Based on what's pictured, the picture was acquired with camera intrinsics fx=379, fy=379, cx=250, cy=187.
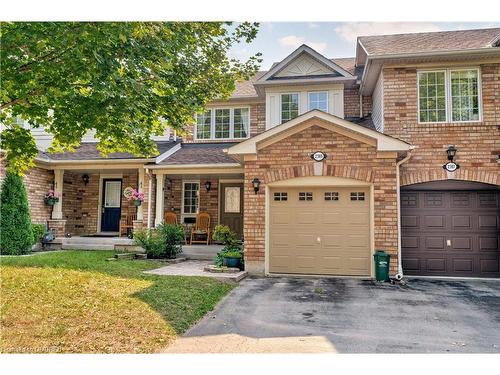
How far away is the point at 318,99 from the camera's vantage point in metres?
12.4

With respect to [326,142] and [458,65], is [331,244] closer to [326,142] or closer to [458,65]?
[326,142]

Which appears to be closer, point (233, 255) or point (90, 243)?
point (233, 255)

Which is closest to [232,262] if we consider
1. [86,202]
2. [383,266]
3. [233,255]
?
[233,255]

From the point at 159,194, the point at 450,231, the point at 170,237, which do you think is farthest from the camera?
the point at 159,194

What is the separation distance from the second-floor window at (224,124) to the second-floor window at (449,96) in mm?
6237

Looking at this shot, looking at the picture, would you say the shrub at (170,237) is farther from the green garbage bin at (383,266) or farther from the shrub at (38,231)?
the green garbage bin at (383,266)

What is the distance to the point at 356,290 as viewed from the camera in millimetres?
7660

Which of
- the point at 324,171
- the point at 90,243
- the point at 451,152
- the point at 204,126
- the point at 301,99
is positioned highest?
the point at 301,99

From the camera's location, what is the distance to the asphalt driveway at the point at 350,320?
456 centimetres

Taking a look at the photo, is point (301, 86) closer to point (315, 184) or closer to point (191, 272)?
point (315, 184)

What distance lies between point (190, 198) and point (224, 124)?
3.06 metres

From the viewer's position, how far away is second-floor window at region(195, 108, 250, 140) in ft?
46.1

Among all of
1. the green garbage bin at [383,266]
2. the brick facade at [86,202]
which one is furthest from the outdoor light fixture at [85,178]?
the green garbage bin at [383,266]

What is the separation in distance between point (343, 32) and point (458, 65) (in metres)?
3.86
